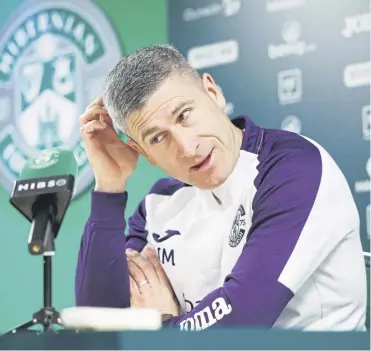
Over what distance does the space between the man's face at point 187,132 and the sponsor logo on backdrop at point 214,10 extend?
1121 mm

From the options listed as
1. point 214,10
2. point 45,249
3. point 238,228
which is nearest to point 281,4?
Answer: point 214,10

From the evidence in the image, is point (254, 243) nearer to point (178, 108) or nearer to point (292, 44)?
point (178, 108)

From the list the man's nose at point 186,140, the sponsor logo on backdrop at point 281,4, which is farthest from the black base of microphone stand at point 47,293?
the sponsor logo on backdrop at point 281,4

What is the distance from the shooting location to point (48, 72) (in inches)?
151

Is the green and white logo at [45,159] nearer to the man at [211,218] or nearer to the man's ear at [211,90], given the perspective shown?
the man at [211,218]

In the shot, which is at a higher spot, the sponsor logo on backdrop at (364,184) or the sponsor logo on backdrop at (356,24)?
the sponsor logo on backdrop at (356,24)

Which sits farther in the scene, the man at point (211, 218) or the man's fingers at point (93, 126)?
the man's fingers at point (93, 126)

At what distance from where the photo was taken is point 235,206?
222cm

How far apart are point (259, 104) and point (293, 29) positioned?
0.29 m

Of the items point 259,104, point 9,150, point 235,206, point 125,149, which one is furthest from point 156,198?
point 9,150

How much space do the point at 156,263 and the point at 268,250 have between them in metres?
0.46

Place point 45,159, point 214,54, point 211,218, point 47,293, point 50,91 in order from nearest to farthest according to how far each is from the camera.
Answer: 1. point 47,293
2. point 45,159
3. point 211,218
4. point 214,54
5. point 50,91

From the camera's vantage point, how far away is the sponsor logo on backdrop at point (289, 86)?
313cm

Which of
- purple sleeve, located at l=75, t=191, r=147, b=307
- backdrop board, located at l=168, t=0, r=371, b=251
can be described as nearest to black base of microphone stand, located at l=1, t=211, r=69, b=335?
purple sleeve, located at l=75, t=191, r=147, b=307
